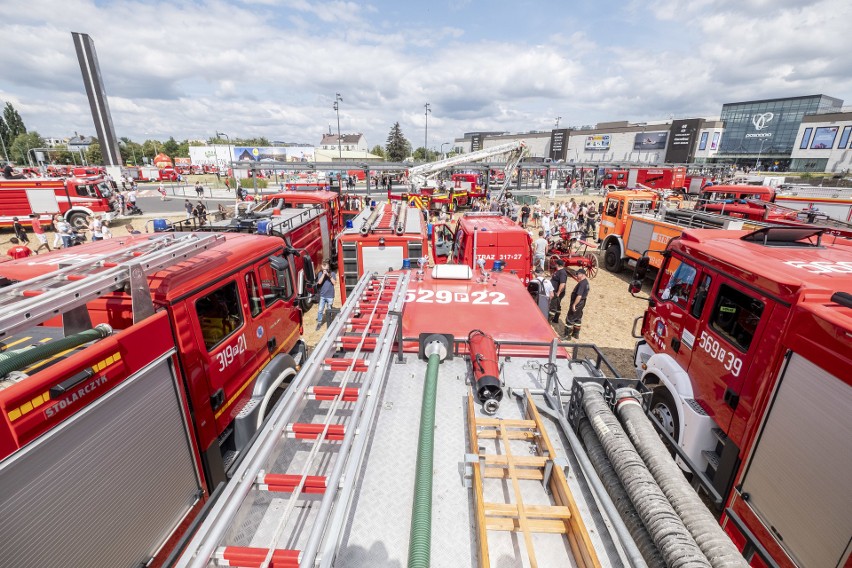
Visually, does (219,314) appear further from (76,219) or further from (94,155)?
(94,155)

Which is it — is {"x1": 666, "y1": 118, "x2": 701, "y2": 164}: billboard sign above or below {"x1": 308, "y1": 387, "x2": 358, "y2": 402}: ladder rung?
above

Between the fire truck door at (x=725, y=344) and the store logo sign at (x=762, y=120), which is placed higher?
the store logo sign at (x=762, y=120)

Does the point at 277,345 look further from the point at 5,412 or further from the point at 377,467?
the point at 5,412

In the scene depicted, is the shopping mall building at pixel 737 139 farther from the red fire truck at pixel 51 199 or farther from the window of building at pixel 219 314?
the window of building at pixel 219 314

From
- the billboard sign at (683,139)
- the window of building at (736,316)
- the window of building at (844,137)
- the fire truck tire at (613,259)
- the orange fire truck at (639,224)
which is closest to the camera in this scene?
the window of building at (736,316)

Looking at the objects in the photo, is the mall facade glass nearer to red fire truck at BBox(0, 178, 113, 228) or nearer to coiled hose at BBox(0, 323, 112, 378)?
red fire truck at BBox(0, 178, 113, 228)

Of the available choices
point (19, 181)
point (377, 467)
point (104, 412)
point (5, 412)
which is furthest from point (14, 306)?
point (19, 181)

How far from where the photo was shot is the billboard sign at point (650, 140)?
73.9 meters

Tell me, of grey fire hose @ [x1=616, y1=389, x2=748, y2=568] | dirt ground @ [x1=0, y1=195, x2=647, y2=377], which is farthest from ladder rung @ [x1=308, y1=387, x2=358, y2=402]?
dirt ground @ [x1=0, y1=195, x2=647, y2=377]

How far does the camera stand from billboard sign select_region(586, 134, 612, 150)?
82.4m

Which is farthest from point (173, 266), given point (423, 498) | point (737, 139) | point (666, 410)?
point (737, 139)

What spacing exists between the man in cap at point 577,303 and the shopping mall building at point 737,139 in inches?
2528

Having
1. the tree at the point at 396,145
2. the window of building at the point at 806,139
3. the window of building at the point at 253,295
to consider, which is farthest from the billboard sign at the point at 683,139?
the window of building at the point at 253,295

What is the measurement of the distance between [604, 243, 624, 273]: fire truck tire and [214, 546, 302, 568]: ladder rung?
Answer: 15.5 metres
